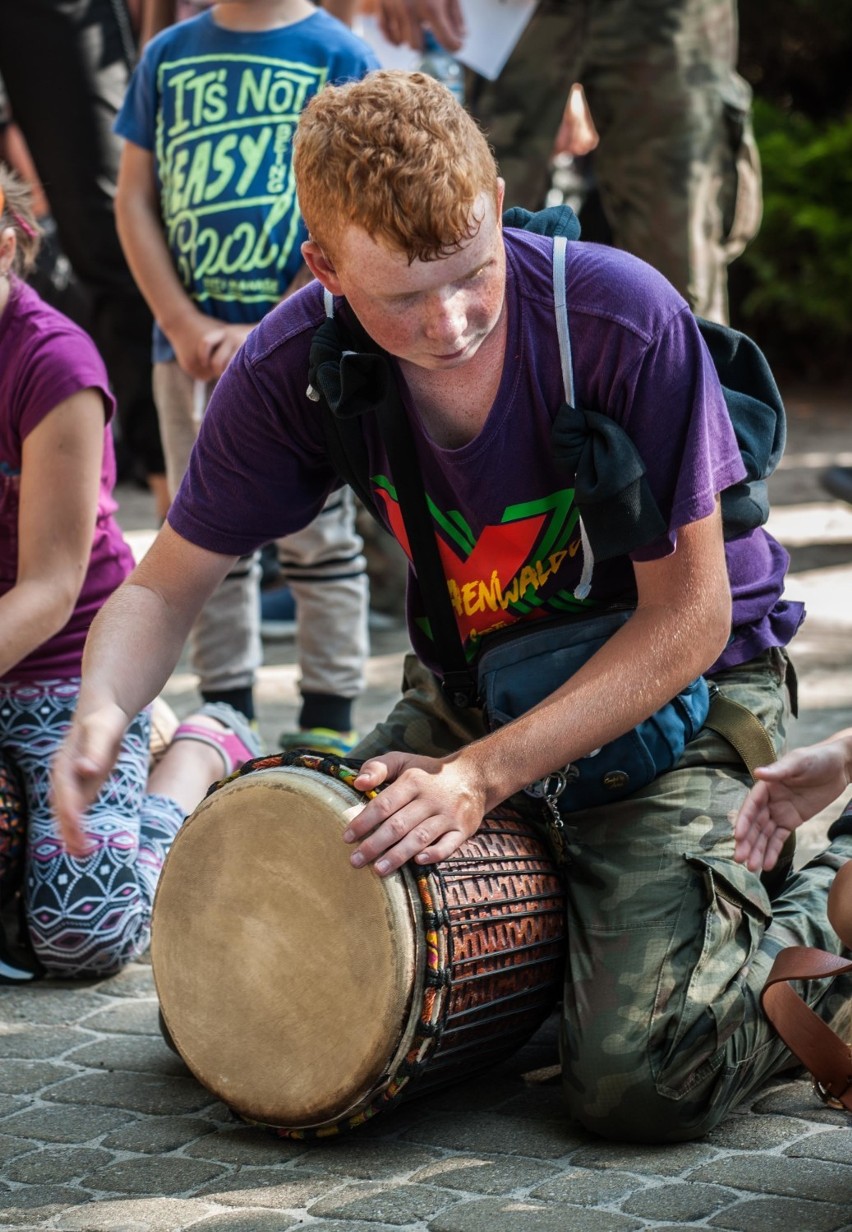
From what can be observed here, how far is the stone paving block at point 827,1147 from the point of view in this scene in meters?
2.19

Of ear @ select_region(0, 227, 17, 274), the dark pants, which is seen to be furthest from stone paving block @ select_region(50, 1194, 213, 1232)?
the dark pants

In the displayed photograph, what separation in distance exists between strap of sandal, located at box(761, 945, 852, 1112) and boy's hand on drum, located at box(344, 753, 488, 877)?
0.43m

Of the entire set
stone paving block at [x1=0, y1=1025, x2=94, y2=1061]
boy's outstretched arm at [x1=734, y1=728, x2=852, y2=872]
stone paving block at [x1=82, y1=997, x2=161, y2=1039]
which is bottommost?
stone paving block at [x1=82, y1=997, x2=161, y2=1039]

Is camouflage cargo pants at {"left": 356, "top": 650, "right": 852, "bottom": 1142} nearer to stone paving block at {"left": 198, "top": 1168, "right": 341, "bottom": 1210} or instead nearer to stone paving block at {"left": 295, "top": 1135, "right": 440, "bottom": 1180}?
stone paving block at {"left": 295, "top": 1135, "right": 440, "bottom": 1180}

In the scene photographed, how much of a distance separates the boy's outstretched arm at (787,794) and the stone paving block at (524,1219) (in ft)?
1.48

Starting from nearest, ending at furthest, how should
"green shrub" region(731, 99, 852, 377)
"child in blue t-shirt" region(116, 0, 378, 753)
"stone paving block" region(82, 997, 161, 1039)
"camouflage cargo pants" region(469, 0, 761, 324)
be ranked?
"stone paving block" region(82, 997, 161, 1039) < "child in blue t-shirt" region(116, 0, 378, 753) < "camouflage cargo pants" region(469, 0, 761, 324) < "green shrub" region(731, 99, 852, 377)

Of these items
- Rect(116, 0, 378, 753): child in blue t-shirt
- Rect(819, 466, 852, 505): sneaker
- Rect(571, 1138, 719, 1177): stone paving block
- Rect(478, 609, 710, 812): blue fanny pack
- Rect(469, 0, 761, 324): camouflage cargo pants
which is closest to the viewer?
Rect(571, 1138, 719, 1177): stone paving block

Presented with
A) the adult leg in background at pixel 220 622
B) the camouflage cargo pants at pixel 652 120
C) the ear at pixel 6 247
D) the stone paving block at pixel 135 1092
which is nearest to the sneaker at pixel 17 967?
the stone paving block at pixel 135 1092

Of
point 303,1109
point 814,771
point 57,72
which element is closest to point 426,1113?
point 303,1109

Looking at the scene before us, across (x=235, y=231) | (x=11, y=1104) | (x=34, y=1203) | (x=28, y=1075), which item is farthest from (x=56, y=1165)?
(x=235, y=231)

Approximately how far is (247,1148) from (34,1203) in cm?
30

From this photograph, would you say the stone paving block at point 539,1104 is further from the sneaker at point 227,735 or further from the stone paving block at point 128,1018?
the sneaker at point 227,735

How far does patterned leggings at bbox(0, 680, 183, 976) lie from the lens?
9.89ft

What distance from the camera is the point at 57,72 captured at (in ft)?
15.3
